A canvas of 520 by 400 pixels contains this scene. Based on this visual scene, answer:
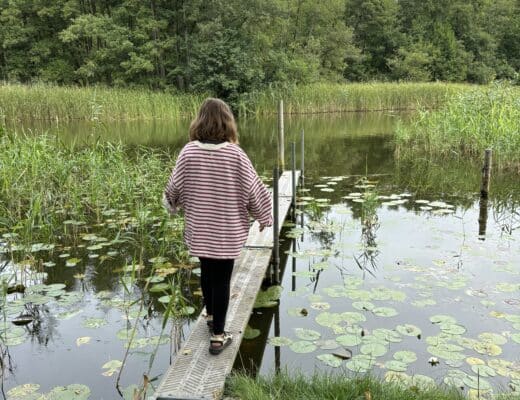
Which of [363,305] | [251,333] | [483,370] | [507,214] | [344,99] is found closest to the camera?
[483,370]

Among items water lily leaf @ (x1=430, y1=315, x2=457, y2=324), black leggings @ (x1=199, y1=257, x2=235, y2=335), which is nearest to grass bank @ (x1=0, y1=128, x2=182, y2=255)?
black leggings @ (x1=199, y1=257, x2=235, y2=335)

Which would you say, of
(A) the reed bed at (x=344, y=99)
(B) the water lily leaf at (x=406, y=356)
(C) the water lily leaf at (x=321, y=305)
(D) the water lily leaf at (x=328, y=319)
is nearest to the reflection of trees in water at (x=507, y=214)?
(C) the water lily leaf at (x=321, y=305)

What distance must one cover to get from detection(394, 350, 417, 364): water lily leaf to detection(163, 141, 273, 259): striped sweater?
1.49 meters

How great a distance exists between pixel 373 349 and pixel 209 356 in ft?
4.19

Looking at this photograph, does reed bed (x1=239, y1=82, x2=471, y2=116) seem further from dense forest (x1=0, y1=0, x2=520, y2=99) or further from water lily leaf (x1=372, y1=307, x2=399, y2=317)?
water lily leaf (x1=372, y1=307, x2=399, y2=317)

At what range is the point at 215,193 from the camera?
3211mm

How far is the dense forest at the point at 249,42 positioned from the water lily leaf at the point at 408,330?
2394cm

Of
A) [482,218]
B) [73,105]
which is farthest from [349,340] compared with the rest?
[73,105]

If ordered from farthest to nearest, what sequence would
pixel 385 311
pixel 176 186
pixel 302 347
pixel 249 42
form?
pixel 249 42, pixel 385 311, pixel 302 347, pixel 176 186

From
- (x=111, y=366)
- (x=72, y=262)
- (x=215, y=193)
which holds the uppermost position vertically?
(x=215, y=193)

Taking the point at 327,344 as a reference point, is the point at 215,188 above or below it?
above

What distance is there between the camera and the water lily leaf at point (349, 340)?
3.92 meters

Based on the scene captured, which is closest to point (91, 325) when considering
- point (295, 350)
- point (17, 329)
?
point (17, 329)

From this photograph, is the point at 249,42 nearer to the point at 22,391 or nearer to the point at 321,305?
the point at 321,305
